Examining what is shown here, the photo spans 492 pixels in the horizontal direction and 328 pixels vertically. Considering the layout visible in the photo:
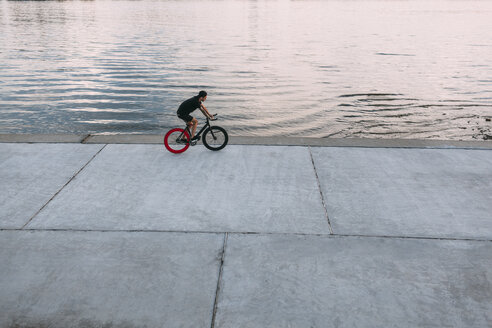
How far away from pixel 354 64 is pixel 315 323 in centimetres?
2353

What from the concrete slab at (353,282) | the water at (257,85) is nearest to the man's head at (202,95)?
the concrete slab at (353,282)

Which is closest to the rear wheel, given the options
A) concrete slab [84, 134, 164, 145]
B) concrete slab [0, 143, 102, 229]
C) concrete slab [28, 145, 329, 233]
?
concrete slab [28, 145, 329, 233]

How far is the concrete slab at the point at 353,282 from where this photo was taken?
3.72 meters

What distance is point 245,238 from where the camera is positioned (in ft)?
16.2

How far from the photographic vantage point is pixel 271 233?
16.5ft

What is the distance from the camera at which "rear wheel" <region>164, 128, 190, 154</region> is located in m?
7.75

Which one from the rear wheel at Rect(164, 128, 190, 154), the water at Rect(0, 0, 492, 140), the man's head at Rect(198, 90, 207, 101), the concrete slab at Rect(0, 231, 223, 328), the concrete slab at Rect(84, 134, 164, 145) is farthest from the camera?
the water at Rect(0, 0, 492, 140)

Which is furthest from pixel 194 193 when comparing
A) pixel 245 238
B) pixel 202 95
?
pixel 202 95

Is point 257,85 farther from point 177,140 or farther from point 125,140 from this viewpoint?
point 177,140

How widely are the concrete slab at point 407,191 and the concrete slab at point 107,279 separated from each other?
6.53 feet

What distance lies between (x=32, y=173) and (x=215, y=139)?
3340 mm

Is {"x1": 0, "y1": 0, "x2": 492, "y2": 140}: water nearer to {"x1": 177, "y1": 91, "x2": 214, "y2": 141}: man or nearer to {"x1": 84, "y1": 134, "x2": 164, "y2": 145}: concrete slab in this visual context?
{"x1": 84, "y1": 134, "x2": 164, "y2": 145}: concrete slab

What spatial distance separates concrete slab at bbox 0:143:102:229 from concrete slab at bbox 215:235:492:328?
310cm

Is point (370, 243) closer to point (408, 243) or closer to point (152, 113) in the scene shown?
point (408, 243)
